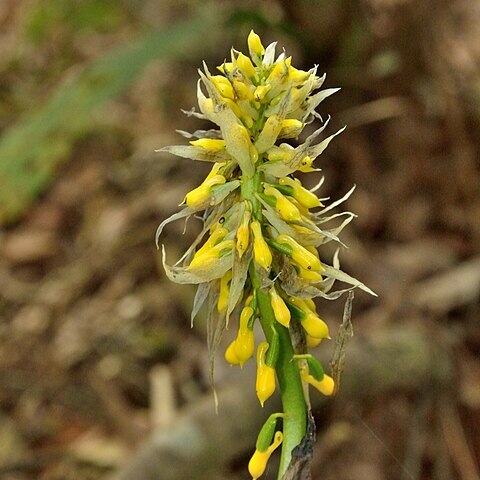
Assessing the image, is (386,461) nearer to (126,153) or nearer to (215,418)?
(215,418)

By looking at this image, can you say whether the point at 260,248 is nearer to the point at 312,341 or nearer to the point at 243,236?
the point at 243,236

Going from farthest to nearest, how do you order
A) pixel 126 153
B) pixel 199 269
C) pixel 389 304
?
1. pixel 126 153
2. pixel 389 304
3. pixel 199 269

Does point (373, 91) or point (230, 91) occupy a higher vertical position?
point (230, 91)

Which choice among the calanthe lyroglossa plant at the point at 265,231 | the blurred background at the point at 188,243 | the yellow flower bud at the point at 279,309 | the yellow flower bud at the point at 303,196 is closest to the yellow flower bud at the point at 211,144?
the calanthe lyroglossa plant at the point at 265,231

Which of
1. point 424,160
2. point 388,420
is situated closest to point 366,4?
point 424,160

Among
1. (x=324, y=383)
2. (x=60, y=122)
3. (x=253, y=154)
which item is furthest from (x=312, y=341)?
(x=60, y=122)

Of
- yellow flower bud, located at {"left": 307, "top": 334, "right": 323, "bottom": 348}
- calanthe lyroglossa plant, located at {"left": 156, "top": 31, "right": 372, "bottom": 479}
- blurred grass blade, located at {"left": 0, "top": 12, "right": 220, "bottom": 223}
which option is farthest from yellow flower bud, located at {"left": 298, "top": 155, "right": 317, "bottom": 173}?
blurred grass blade, located at {"left": 0, "top": 12, "right": 220, "bottom": 223}
